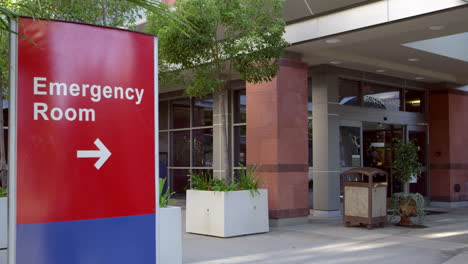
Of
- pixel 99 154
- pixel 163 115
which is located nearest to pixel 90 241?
pixel 99 154

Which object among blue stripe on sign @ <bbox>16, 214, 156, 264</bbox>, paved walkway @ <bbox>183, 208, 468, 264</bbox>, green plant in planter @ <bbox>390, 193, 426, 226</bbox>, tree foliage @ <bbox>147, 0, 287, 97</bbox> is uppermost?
tree foliage @ <bbox>147, 0, 287, 97</bbox>

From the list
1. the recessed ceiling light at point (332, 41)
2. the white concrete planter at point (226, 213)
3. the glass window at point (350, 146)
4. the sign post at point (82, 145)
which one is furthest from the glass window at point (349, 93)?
the sign post at point (82, 145)

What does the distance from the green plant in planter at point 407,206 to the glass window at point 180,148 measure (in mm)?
8069

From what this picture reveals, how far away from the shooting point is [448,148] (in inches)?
611

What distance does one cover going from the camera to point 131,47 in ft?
11.1

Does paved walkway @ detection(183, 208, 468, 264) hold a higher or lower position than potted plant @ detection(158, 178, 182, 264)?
lower

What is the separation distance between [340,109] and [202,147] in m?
5.16

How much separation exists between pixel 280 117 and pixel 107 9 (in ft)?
13.5

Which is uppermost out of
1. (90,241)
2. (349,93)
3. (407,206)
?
(349,93)

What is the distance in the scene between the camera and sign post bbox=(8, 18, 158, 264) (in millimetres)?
3018

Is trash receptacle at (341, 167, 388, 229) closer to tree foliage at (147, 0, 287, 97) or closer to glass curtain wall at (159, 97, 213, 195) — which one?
tree foliage at (147, 0, 287, 97)

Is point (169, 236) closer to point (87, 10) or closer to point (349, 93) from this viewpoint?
point (87, 10)

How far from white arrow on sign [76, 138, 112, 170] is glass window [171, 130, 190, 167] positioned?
14.0 meters

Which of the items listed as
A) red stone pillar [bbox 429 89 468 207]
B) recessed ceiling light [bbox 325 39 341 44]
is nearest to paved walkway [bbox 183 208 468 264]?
recessed ceiling light [bbox 325 39 341 44]
